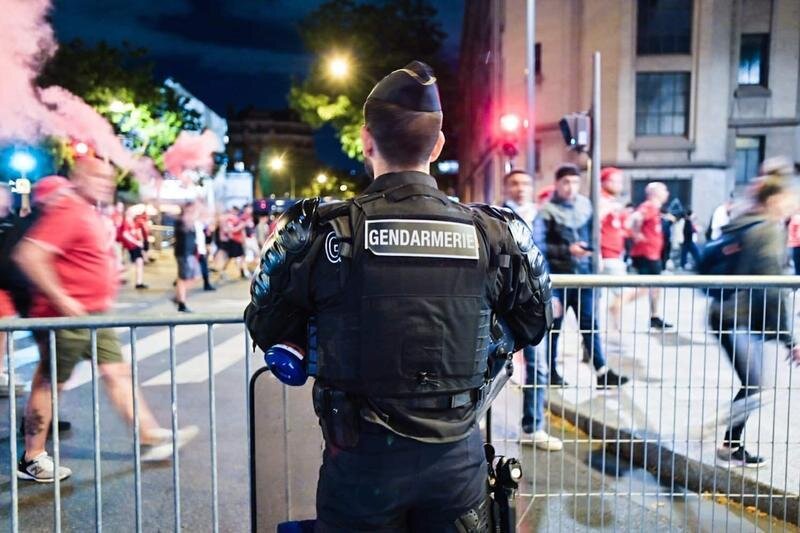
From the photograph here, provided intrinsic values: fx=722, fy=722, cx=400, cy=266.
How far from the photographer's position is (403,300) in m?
1.82

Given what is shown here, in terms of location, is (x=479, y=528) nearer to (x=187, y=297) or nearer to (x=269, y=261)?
(x=269, y=261)

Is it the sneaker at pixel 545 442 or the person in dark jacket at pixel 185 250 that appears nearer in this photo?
the sneaker at pixel 545 442

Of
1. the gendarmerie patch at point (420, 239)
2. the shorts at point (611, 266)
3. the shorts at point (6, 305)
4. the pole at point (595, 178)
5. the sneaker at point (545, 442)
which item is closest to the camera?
the gendarmerie patch at point (420, 239)

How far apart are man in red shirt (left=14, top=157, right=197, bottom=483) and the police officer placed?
287 centimetres

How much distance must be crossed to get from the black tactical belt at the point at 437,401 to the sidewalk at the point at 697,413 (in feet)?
6.14

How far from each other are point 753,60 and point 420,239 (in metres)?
29.8

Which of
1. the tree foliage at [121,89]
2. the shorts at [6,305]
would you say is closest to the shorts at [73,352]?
the shorts at [6,305]

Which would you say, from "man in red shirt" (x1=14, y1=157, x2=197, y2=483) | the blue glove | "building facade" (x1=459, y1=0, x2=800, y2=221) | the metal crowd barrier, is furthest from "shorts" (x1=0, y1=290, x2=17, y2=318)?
"building facade" (x1=459, y1=0, x2=800, y2=221)

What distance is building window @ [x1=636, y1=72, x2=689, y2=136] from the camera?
87.9 ft

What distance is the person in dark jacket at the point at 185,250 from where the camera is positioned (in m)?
12.0

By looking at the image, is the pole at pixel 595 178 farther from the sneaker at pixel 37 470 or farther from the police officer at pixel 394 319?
the police officer at pixel 394 319

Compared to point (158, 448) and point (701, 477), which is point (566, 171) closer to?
point (701, 477)

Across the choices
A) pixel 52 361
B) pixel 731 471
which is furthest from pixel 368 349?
pixel 731 471

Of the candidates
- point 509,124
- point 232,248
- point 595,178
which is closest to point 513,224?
point 595,178
